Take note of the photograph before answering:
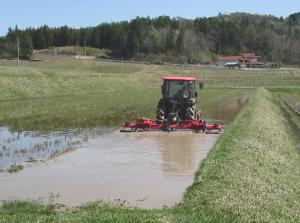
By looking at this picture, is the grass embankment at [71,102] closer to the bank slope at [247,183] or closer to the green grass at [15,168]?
the green grass at [15,168]

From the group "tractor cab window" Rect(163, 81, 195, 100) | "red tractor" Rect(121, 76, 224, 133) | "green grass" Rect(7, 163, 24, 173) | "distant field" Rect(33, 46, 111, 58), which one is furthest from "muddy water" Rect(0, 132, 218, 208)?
"distant field" Rect(33, 46, 111, 58)

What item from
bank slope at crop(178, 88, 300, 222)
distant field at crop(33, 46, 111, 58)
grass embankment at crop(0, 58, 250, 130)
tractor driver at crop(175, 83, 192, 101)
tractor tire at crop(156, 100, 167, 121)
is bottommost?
grass embankment at crop(0, 58, 250, 130)

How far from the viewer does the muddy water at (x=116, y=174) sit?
11.5m

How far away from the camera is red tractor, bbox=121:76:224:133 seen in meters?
23.8

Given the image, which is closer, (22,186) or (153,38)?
(22,186)

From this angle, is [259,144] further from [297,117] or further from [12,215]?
[297,117]

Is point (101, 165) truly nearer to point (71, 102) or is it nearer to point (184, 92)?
point (184, 92)

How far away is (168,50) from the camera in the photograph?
171 meters

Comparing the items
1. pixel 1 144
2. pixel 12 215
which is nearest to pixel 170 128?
pixel 1 144

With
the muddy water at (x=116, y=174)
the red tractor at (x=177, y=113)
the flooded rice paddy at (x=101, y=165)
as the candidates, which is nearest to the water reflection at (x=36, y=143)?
the flooded rice paddy at (x=101, y=165)

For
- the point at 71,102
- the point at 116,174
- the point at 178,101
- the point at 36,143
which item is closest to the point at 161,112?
the point at 178,101

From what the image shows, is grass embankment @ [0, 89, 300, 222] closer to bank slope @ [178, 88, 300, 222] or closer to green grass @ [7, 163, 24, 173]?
bank slope @ [178, 88, 300, 222]

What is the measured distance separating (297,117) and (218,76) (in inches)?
2647

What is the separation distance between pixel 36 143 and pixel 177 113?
27.4 feet
